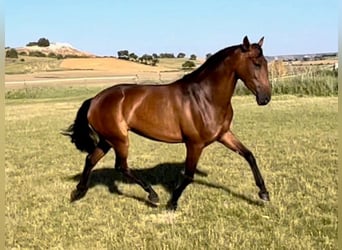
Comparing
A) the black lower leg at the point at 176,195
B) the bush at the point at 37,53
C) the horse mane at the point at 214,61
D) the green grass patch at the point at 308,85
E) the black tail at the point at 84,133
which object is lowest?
the bush at the point at 37,53

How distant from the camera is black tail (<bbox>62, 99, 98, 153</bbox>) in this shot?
6.03 m

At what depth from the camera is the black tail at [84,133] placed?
6.03 metres

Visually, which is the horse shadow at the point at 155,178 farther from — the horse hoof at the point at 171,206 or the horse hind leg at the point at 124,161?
the horse hoof at the point at 171,206

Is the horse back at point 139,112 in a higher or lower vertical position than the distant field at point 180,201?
higher

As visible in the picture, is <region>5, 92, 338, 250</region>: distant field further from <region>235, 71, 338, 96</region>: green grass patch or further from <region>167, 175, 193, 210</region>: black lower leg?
<region>235, 71, 338, 96</region>: green grass patch

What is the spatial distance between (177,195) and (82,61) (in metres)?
59.7

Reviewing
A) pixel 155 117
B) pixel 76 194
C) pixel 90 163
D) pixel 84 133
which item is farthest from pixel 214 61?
pixel 76 194

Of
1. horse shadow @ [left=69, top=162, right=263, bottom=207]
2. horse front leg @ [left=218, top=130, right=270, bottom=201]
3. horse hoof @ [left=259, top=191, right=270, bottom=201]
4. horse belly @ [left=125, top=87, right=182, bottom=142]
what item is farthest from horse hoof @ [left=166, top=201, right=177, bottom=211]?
horse hoof @ [left=259, top=191, right=270, bottom=201]

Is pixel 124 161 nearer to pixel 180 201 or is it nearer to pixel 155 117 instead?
pixel 155 117

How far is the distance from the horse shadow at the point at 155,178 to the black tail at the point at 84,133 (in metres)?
0.74

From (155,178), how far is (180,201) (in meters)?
1.35

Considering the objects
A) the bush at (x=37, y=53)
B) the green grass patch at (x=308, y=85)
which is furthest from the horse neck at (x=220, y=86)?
the bush at (x=37, y=53)

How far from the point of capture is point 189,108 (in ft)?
17.4

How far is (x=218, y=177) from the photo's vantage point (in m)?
7.01
